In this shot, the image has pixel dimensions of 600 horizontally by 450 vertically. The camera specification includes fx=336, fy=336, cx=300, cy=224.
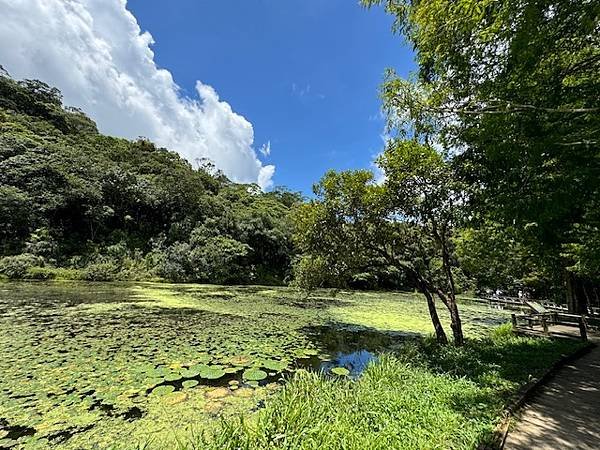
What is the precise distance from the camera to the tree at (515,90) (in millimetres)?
2471

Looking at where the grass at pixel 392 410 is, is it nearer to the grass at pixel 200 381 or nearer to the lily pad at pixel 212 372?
the grass at pixel 200 381

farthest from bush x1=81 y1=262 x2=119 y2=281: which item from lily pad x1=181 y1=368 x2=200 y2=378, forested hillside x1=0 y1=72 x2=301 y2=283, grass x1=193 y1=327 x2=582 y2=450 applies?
grass x1=193 y1=327 x2=582 y2=450

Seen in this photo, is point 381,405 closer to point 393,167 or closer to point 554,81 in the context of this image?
point 554,81

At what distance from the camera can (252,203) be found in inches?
1933

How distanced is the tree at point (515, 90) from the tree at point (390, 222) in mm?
2364

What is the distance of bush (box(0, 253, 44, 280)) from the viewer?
24297mm

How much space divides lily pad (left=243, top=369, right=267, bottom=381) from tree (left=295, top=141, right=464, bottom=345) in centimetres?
392

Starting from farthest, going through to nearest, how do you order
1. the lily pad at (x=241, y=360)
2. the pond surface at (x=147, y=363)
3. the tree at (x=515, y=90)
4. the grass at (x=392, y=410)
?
the lily pad at (x=241, y=360)
the pond surface at (x=147, y=363)
the grass at (x=392, y=410)
the tree at (x=515, y=90)

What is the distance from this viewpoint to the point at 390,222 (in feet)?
28.5

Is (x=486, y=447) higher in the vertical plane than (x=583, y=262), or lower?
lower

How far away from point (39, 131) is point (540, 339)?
51850mm

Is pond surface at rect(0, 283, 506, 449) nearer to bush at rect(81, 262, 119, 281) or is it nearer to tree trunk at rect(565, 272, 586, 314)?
tree trunk at rect(565, 272, 586, 314)

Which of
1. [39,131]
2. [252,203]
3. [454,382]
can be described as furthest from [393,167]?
[39,131]

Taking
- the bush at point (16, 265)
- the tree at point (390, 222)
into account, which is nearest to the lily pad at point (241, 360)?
the tree at point (390, 222)
